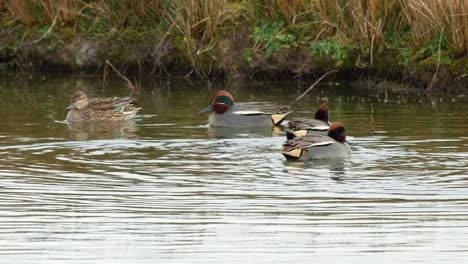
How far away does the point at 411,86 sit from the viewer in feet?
63.5

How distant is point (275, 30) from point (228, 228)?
11.3 meters

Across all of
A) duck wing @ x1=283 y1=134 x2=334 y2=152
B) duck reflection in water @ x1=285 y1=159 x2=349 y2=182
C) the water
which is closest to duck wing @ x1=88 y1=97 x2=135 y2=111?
the water

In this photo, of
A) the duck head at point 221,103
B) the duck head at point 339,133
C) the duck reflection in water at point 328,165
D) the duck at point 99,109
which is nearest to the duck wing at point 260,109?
the duck head at point 221,103

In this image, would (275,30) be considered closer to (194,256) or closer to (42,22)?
(42,22)

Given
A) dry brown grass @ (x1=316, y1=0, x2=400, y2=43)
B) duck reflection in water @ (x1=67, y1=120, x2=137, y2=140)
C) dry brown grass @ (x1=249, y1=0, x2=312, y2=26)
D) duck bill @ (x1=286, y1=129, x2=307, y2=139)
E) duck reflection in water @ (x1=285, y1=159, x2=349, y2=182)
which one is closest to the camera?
duck reflection in water @ (x1=285, y1=159, x2=349, y2=182)

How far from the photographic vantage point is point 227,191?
1086cm

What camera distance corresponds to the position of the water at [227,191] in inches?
337

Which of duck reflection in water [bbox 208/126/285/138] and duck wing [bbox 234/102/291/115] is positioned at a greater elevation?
duck wing [bbox 234/102/291/115]

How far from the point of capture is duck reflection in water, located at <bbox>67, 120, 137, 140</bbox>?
15.4 meters

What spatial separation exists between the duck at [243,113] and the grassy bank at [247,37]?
10.6 feet

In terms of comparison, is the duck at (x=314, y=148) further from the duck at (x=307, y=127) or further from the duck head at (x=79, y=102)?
the duck head at (x=79, y=102)

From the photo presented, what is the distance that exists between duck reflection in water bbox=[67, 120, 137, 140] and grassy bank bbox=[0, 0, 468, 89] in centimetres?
379

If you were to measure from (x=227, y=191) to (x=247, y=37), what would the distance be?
396 inches

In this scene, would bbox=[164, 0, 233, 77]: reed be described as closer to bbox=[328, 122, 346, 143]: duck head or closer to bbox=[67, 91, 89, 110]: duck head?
bbox=[67, 91, 89, 110]: duck head
